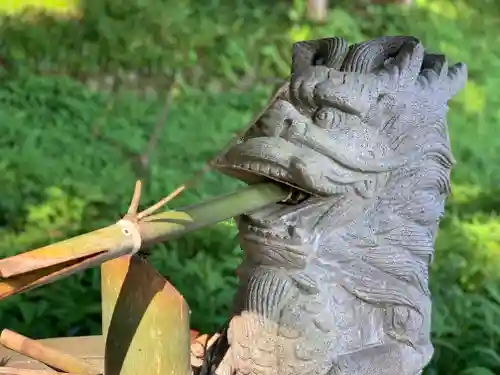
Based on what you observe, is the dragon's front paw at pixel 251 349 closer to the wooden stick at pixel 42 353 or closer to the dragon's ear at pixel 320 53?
the wooden stick at pixel 42 353

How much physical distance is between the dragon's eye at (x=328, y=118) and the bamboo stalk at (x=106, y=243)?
17 cm

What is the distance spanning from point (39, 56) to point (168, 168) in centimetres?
137

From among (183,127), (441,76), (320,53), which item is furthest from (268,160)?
(183,127)

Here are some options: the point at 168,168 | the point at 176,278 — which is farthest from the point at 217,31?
the point at 176,278

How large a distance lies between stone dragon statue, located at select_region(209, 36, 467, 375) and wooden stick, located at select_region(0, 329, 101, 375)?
0.79 feet

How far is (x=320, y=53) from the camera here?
46.6 inches

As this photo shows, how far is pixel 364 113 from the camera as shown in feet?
3.63

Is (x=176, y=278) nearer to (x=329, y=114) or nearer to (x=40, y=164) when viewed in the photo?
(x=40, y=164)

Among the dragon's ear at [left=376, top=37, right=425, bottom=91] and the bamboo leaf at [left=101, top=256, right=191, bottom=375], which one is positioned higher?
the dragon's ear at [left=376, top=37, right=425, bottom=91]

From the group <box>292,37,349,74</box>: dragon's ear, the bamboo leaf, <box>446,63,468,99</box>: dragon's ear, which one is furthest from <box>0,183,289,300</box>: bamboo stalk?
<box>446,63,468,99</box>: dragon's ear

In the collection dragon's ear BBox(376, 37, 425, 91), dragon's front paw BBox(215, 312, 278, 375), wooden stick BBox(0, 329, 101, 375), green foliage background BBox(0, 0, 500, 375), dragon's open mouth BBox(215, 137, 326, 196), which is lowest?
green foliage background BBox(0, 0, 500, 375)

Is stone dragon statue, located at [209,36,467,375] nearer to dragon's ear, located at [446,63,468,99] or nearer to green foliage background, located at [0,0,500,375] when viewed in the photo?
dragon's ear, located at [446,63,468,99]

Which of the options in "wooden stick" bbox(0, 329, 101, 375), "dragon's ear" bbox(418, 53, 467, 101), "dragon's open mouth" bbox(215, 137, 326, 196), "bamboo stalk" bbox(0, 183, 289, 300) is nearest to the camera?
"bamboo stalk" bbox(0, 183, 289, 300)

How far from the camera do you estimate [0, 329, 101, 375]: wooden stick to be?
88 cm
